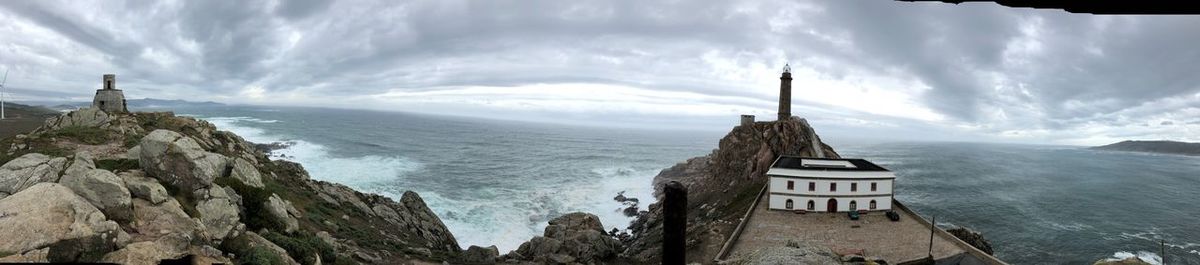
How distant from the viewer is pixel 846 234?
109ft

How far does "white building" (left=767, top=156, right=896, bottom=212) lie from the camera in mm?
38250

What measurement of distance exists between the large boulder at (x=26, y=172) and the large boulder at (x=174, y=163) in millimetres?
2506

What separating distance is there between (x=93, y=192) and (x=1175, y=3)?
21.7 meters

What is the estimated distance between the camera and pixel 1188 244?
5138 centimetres

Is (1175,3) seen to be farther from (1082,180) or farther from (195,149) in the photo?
(1082,180)

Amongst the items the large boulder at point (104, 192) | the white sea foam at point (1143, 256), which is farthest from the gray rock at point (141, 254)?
the white sea foam at point (1143, 256)

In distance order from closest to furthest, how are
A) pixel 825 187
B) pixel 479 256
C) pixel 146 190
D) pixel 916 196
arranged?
pixel 146 190, pixel 479 256, pixel 825 187, pixel 916 196

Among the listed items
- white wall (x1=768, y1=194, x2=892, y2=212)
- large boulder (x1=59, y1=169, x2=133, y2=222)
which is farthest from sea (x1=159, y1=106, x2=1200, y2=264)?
large boulder (x1=59, y1=169, x2=133, y2=222)

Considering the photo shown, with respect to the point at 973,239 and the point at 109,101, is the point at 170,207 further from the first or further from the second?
the point at 973,239

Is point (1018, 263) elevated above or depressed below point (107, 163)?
below

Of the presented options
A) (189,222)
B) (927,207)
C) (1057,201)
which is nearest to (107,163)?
(189,222)

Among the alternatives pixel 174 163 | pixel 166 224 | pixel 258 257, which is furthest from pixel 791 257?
pixel 174 163

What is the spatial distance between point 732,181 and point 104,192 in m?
47.6

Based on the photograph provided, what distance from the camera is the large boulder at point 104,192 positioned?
15094 mm
